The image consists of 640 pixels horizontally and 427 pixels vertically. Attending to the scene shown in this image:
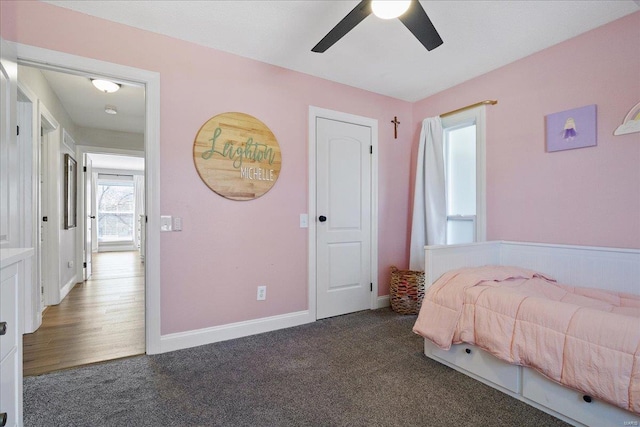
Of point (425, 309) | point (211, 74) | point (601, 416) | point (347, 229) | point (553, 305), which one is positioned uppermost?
point (211, 74)

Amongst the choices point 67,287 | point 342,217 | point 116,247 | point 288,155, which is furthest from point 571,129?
point 116,247

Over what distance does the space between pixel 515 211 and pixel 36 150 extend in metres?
4.45

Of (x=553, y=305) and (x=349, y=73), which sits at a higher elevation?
(x=349, y=73)

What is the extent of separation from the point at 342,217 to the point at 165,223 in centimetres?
165

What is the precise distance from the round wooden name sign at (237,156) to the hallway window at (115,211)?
26.2 feet

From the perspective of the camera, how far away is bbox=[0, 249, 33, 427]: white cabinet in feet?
3.05

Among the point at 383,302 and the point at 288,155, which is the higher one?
the point at 288,155

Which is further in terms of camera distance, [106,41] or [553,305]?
[106,41]

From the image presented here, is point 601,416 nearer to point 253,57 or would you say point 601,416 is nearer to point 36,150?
point 253,57

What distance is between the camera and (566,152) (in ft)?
7.90

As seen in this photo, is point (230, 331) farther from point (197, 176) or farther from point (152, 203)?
point (197, 176)

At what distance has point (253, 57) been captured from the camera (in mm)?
2666

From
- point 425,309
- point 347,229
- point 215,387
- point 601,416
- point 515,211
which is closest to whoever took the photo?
point 601,416

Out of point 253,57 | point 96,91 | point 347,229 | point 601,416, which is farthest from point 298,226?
point 96,91
